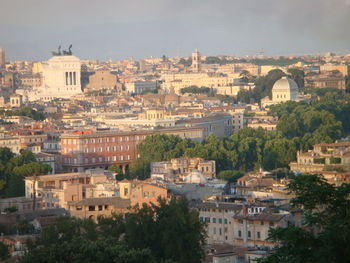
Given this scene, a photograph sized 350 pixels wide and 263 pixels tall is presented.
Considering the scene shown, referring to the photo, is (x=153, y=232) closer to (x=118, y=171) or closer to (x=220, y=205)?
(x=220, y=205)

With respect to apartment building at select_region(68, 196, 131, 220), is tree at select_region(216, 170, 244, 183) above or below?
above

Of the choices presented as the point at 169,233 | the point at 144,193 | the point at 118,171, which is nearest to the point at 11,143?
the point at 118,171

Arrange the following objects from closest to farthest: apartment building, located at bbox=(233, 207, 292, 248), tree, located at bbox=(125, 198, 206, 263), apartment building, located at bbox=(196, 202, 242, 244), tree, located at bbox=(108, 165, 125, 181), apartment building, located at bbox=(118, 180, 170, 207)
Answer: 1. tree, located at bbox=(125, 198, 206, 263)
2. apartment building, located at bbox=(233, 207, 292, 248)
3. apartment building, located at bbox=(196, 202, 242, 244)
4. apartment building, located at bbox=(118, 180, 170, 207)
5. tree, located at bbox=(108, 165, 125, 181)

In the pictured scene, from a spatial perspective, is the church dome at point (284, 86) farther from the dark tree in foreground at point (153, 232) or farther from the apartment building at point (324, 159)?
the dark tree in foreground at point (153, 232)

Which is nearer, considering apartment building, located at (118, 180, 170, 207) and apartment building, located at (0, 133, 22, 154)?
apartment building, located at (118, 180, 170, 207)

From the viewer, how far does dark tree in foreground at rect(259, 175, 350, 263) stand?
14.7 metres

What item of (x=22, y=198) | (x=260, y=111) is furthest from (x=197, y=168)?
(x=260, y=111)

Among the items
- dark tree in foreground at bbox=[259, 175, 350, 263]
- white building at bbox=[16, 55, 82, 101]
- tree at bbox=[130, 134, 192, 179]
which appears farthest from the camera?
white building at bbox=[16, 55, 82, 101]

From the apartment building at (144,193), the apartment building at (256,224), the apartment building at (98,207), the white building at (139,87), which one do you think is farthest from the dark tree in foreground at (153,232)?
the white building at (139,87)

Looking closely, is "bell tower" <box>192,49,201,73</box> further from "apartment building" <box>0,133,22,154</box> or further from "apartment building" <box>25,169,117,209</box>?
"apartment building" <box>25,169,117,209</box>

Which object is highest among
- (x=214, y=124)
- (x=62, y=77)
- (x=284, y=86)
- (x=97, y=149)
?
(x=62, y=77)

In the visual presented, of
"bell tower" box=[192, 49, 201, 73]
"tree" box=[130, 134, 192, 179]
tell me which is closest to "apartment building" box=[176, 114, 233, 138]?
"tree" box=[130, 134, 192, 179]

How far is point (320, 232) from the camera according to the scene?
50.4 ft

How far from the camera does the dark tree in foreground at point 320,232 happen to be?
14.7 m
